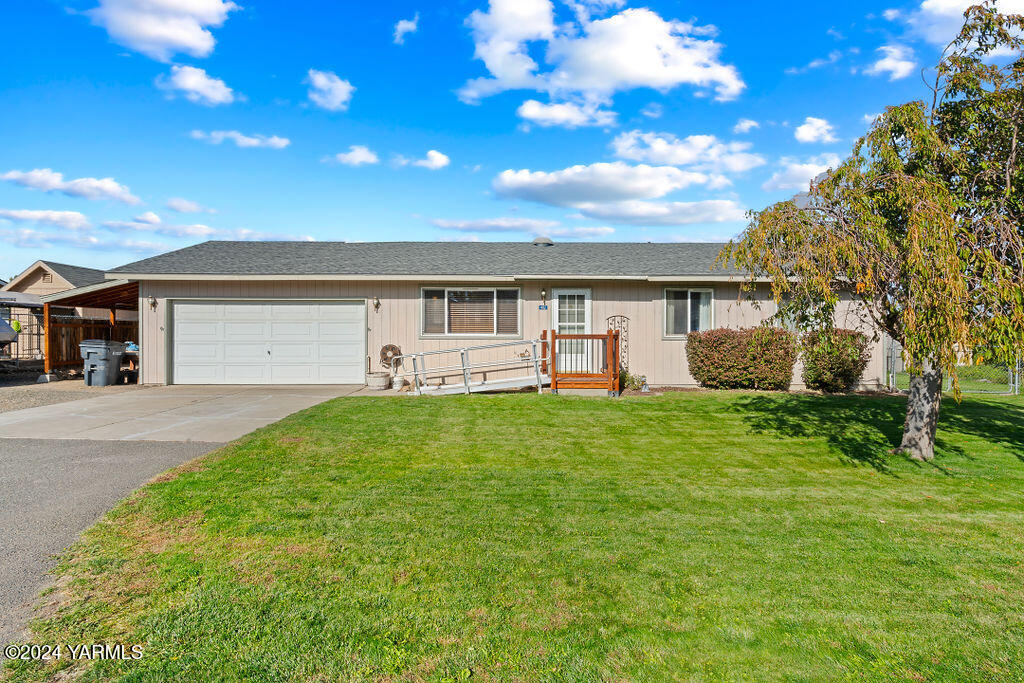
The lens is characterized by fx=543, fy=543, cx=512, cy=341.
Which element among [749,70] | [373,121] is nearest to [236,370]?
[373,121]

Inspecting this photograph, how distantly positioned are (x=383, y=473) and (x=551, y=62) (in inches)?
522

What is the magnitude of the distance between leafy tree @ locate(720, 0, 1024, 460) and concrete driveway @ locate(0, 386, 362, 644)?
6.39m

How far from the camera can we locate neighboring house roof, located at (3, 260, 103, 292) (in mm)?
24938

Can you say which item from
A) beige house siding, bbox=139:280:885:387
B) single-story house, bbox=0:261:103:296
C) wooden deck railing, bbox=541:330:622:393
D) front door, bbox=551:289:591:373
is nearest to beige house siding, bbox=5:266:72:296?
single-story house, bbox=0:261:103:296

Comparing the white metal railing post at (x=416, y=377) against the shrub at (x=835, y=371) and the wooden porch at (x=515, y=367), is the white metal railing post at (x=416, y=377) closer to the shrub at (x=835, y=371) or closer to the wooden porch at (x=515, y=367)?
the wooden porch at (x=515, y=367)

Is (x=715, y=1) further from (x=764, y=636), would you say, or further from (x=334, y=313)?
(x=764, y=636)

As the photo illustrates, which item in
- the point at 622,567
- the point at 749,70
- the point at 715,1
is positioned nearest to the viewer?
the point at 622,567

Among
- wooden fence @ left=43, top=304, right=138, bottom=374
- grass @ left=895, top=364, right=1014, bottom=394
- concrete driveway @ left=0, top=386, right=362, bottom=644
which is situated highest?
wooden fence @ left=43, top=304, right=138, bottom=374

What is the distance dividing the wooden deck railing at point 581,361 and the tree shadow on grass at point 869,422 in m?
2.60

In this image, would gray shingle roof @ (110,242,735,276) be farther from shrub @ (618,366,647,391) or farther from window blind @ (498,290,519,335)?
shrub @ (618,366,647,391)

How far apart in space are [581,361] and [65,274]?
85.3 feet

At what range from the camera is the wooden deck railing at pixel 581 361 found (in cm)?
1141

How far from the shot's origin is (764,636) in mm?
2705

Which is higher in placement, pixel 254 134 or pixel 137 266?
pixel 254 134
